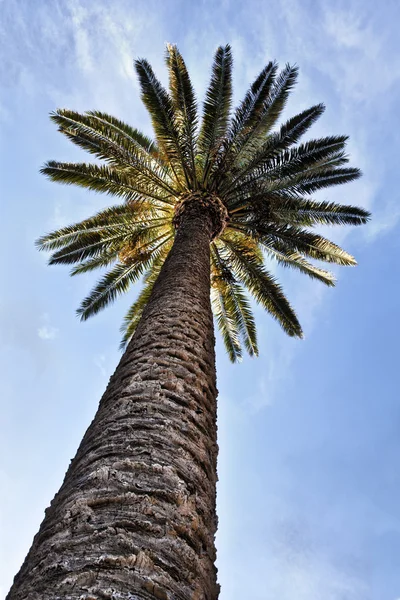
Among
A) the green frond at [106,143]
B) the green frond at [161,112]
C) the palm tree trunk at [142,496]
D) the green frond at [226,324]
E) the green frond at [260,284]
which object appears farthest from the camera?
the green frond at [226,324]

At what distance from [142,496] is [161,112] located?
32.3ft

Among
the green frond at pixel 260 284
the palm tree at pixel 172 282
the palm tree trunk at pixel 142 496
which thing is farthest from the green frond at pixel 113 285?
the palm tree trunk at pixel 142 496

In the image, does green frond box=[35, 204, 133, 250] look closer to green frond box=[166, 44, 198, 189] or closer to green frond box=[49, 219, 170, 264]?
green frond box=[49, 219, 170, 264]

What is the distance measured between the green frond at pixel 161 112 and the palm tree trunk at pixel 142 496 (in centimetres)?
744

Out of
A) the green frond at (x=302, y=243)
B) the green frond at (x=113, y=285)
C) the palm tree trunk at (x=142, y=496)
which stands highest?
the green frond at (x=302, y=243)

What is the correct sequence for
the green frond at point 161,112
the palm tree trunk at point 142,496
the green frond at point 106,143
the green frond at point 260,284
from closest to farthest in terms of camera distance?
the palm tree trunk at point 142,496, the green frond at point 106,143, the green frond at point 161,112, the green frond at point 260,284

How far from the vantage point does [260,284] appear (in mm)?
12023

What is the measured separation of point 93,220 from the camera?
481 inches

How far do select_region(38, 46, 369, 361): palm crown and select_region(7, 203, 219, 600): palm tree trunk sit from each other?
6.43 m

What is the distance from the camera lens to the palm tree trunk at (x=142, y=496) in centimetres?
187

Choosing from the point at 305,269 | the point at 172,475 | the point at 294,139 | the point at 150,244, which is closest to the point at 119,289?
the point at 150,244

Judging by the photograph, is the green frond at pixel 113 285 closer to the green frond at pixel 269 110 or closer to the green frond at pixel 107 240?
the green frond at pixel 107 240

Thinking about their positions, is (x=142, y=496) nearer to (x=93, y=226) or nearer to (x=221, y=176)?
(x=221, y=176)

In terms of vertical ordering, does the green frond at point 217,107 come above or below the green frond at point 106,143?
above
